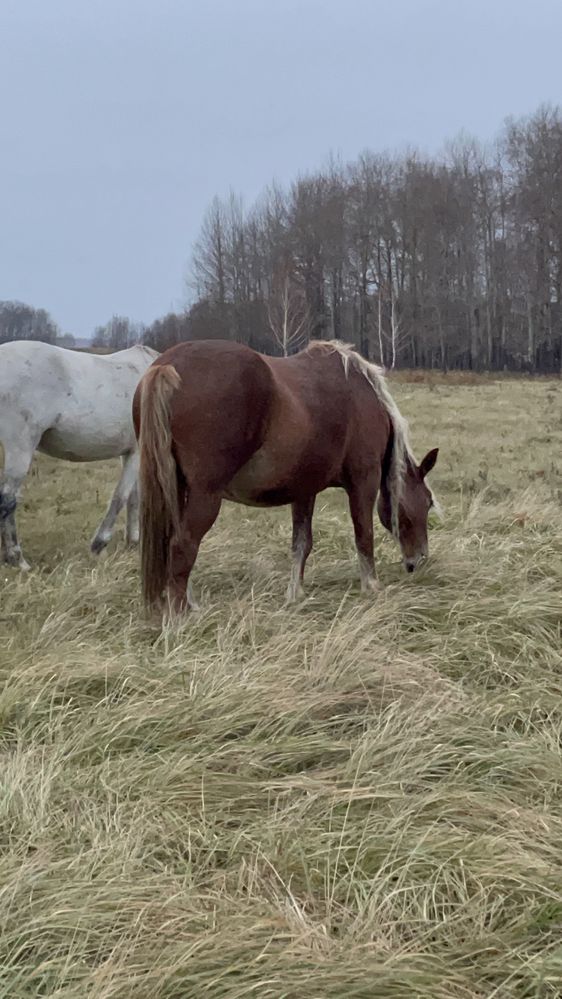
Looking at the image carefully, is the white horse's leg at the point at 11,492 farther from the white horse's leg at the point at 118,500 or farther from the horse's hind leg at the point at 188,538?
the horse's hind leg at the point at 188,538

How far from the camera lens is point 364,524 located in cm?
452

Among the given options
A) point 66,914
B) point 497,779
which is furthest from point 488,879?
point 66,914

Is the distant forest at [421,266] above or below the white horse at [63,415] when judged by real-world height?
above

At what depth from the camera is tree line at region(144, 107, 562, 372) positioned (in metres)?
37.4

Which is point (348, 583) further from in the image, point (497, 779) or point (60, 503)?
point (60, 503)

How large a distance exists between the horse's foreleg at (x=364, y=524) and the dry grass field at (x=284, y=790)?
0.82 feet

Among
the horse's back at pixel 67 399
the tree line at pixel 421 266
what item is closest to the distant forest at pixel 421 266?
the tree line at pixel 421 266

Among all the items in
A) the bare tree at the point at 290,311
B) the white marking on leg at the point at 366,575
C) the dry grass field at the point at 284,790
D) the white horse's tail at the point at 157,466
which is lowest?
the dry grass field at the point at 284,790

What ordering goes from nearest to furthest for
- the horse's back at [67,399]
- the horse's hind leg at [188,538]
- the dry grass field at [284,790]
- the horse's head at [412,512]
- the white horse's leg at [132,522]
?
the dry grass field at [284,790] → the horse's hind leg at [188,538] → the horse's head at [412,512] → the horse's back at [67,399] → the white horse's leg at [132,522]

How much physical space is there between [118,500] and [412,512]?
243 centimetres

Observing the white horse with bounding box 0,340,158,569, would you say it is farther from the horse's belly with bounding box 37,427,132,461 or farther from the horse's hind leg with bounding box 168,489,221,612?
the horse's hind leg with bounding box 168,489,221,612

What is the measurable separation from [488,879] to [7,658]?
218 cm

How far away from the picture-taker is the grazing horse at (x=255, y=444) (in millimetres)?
3449

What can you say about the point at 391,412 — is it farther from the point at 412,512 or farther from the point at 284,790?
the point at 284,790
